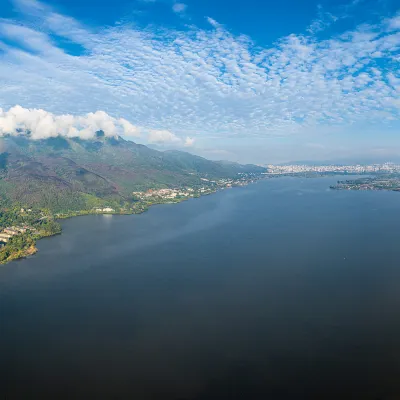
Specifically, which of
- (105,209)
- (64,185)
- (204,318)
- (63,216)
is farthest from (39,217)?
(204,318)

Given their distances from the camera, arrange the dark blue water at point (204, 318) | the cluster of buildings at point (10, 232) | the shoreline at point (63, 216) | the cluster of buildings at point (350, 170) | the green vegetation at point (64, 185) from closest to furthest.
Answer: the dark blue water at point (204, 318)
the shoreline at point (63, 216)
the cluster of buildings at point (10, 232)
the green vegetation at point (64, 185)
the cluster of buildings at point (350, 170)

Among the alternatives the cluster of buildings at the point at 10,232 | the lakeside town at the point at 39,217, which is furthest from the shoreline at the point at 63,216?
the cluster of buildings at the point at 10,232

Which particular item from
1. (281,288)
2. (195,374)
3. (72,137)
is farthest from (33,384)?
(72,137)

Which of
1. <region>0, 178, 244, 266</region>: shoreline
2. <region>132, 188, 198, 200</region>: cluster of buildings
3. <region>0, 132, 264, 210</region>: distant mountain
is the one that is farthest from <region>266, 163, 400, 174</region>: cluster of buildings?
<region>132, 188, 198, 200</region>: cluster of buildings

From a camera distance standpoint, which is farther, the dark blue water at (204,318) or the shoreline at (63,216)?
the shoreline at (63,216)

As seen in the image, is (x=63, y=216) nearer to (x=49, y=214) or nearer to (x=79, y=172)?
(x=49, y=214)

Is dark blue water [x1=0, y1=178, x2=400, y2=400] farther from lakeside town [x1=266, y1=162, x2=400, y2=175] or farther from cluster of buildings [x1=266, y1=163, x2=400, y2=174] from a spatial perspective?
cluster of buildings [x1=266, y1=163, x2=400, y2=174]

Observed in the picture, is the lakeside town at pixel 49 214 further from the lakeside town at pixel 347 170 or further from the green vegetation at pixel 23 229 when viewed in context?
the lakeside town at pixel 347 170
